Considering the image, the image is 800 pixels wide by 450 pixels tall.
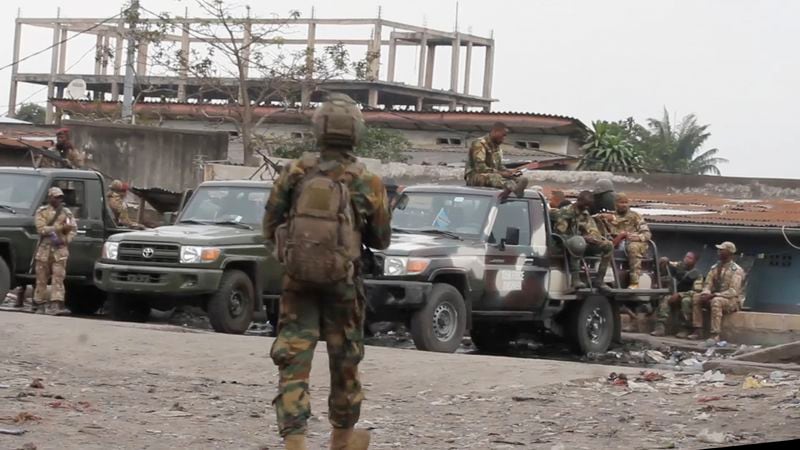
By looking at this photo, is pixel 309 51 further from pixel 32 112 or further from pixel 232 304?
pixel 32 112

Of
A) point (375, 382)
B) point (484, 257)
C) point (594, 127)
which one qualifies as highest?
point (594, 127)

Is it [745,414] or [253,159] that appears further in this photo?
[253,159]

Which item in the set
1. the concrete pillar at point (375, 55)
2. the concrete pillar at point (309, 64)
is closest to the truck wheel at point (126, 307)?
the concrete pillar at point (375, 55)

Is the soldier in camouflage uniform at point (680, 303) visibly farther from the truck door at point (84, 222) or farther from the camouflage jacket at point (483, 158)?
the truck door at point (84, 222)

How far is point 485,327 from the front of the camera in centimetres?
1448

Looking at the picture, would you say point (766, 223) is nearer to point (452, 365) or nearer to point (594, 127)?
point (452, 365)

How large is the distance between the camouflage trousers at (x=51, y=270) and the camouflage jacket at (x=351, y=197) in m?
8.85

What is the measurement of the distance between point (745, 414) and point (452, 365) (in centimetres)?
270

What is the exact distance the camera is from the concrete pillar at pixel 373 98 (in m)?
36.9

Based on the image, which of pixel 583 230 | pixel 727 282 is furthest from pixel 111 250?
pixel 727 282

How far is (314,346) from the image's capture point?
6.10 meters

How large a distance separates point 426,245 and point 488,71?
2366 cm

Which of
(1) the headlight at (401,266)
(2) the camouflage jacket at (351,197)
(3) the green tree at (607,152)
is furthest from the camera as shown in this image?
(3) the green tree at (607,152)

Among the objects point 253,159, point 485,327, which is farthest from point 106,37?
point 485,327
